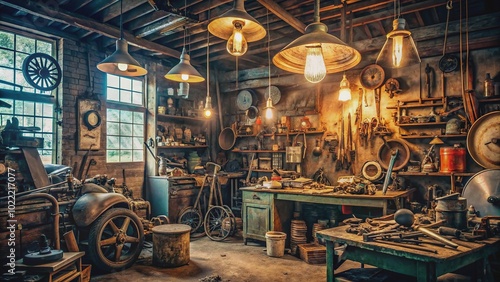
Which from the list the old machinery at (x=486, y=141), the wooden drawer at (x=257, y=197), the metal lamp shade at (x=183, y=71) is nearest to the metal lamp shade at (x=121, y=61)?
the metal lamp shade at (x=183, y=71)

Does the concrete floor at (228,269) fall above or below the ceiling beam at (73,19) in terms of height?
below

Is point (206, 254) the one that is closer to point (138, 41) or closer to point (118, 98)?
point (118, 98)

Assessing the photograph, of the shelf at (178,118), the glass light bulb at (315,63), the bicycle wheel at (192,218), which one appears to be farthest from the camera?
the shelf at (178,118)

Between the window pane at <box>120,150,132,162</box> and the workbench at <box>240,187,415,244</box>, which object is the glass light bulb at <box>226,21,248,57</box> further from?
the window pane at <box>120,150,132,162</box>

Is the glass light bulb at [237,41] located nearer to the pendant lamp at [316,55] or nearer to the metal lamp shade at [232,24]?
the metal lamp shade at [232,24]

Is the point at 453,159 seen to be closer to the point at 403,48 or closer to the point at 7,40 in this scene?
Result: the point at 403,48

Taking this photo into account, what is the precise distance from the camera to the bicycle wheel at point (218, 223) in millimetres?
5965

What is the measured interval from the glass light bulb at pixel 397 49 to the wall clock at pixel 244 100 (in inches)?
197

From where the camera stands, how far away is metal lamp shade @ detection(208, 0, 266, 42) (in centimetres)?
241

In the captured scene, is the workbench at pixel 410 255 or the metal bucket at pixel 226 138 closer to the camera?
the workbench at pixel 410 255

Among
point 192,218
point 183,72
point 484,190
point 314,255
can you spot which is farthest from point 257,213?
point 484,190

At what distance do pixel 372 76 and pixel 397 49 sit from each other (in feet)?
11.4

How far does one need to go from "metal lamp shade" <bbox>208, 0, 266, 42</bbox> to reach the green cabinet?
3.27 m

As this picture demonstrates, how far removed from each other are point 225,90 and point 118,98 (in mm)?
2543
